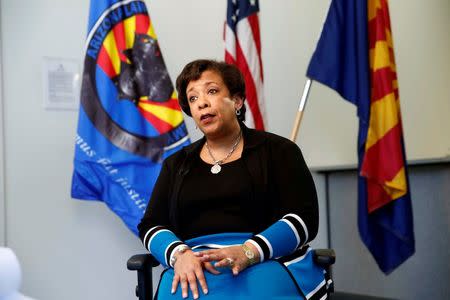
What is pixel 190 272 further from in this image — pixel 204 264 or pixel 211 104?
pixel 211 104

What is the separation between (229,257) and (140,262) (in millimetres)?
309

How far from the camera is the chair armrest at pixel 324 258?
5.09ft

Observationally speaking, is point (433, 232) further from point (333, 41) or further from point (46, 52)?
point (46, 52)

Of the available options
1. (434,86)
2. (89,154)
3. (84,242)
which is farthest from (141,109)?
(434,86)

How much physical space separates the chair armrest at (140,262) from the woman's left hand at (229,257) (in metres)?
0.23

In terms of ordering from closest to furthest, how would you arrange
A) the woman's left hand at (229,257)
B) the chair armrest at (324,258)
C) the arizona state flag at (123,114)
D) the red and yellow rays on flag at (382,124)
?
the woman's left hand at (229,257) < the chair armrest at (324,258) < the arizona state flag at (123,114) < the red and yellow rays on flag at (382,124)

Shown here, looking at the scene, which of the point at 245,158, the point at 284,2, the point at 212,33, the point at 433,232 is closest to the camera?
the point at 245,158

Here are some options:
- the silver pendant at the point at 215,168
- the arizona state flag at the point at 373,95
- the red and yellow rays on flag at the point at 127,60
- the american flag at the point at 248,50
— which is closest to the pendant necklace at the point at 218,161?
the silver pendant at the point at 215,168

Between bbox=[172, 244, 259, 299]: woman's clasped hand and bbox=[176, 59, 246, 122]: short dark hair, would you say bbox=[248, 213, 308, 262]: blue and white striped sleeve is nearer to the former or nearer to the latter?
bbox=[172, 244, 259, 299]: woman's clasped hand

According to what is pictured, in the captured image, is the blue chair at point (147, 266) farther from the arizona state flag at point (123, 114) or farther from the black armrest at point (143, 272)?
the arizona state flag at point (123, 114)

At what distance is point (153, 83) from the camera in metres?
2.63

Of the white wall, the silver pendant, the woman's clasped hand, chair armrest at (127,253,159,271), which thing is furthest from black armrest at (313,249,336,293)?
the white wall

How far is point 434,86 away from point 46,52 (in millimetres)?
2492

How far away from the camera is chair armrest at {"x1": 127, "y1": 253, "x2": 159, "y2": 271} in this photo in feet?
5.25
